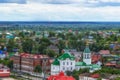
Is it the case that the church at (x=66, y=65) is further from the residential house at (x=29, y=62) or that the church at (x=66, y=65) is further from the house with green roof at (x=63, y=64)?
the residential house at (x=29, y=62)

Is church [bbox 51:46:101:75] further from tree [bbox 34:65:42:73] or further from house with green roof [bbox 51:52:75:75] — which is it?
tree [bbox 34:65:42:73]

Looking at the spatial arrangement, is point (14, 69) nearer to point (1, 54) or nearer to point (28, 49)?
point (1, 54)

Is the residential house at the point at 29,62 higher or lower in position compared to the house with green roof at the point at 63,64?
lower

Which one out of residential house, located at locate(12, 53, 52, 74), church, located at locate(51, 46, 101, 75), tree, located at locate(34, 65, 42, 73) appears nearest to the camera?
church, located at locate(51, 46, 101, 75)

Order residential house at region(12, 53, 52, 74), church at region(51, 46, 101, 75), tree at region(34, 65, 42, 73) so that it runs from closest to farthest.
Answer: church at region(51, 46, 101, 75), tree at region(34, 65, 42, 73), residential house at region(12, 53, 52, 74)

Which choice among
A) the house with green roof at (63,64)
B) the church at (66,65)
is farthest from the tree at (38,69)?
the house with green roof at (63,64)

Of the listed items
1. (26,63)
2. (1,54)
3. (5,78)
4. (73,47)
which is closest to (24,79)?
(5,78)

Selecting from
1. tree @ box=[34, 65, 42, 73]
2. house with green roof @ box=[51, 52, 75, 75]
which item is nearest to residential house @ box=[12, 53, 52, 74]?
tree @ box=[34, 65, 42, 73]

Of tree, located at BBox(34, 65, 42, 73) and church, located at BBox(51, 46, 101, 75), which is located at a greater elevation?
church, located at BBox(51, 46, 101, 75)

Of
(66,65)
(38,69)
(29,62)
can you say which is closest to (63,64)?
(66,65)

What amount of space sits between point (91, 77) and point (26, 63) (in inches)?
615

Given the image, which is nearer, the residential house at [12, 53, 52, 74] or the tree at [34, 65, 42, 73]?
the tree at [34, 65, 42, 73]

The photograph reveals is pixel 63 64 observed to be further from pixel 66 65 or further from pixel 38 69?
pixel 38 69

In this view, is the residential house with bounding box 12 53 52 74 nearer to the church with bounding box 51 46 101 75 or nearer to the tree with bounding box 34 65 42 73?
the tree with bounding box 34 65 42 73
